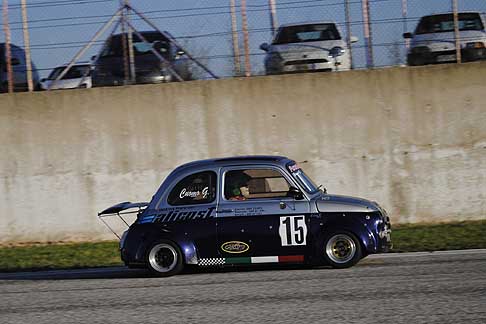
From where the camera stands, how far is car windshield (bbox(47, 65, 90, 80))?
18609mm

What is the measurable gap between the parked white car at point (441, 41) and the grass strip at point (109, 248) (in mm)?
3640

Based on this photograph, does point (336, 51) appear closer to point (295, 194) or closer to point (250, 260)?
point (295, 194)

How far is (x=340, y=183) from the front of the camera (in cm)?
1755

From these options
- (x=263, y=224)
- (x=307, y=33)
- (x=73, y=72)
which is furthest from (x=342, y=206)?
(x=73, y=72)

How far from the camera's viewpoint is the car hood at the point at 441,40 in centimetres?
1834

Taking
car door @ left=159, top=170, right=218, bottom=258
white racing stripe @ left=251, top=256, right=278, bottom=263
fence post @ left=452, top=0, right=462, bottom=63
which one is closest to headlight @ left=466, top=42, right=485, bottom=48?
fence post @ left=452, top=0, right=462, bottom=63

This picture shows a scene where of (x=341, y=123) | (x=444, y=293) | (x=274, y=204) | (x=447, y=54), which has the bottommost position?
(x=444, y=293)

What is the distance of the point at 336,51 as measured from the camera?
18594 millimetres

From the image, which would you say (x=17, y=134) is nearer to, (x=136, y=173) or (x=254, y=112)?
(x=136, y=173)

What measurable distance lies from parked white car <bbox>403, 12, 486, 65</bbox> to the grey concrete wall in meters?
0.77

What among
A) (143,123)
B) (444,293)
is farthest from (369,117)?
(444,293)

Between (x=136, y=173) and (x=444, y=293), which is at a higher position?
(x=136, y=173)

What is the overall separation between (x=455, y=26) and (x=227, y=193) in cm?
844

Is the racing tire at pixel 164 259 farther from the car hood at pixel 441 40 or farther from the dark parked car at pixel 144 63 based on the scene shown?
the car hood at pixel 441 40
